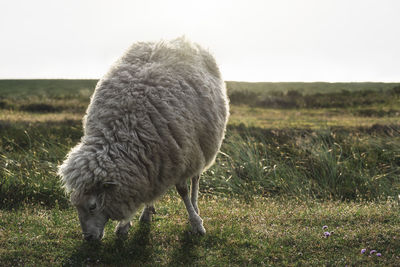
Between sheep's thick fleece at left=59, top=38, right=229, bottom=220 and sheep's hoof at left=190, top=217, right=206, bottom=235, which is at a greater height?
sheep's thick fleece at left=59, top=38, right=229, bottom=220

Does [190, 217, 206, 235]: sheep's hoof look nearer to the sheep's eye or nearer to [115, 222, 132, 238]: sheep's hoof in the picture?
[115, 222, 132, 238]: sheep's hoof

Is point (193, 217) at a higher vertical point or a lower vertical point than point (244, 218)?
higher

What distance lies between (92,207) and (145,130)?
1.11 metres

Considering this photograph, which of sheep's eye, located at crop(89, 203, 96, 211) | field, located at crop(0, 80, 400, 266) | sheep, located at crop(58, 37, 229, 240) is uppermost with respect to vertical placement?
sheep, located at crop(58, 37, 229, 240)

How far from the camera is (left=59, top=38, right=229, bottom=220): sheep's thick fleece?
489cm

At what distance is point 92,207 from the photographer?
4926 mm

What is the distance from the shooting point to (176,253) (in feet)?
17.6

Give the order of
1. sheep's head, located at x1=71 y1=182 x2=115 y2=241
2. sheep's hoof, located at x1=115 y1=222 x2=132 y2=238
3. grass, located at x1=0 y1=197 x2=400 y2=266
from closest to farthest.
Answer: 1. sheep's head, located at x1=71 y1=182 x2=115 y2=241
2. grass, located at x1=0 y1=197 x2=400 y2=266
3. sheep's hoof, located at x1=115 y1=222 x2=132 y2=238

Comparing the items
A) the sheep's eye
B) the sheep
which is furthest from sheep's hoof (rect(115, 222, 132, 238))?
the sheep's eye

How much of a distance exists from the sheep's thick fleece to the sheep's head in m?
0.06

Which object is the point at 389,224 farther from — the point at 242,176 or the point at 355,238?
the point at 242,176

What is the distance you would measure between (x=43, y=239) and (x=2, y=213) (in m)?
1.70

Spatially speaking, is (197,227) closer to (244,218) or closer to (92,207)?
(244,218)

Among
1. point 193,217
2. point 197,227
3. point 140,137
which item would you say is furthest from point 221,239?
point 140,137
